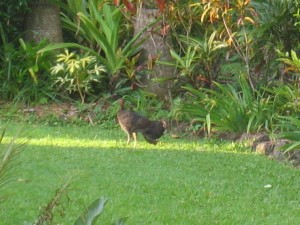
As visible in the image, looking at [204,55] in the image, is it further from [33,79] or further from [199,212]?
[199,212]

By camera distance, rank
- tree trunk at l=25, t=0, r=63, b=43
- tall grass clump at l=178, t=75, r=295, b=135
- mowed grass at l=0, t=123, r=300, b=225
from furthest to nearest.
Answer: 1. tree trunk at l=25, t=0, r=63, b=43
2. tall grass clump at l=178, t=75, r=295, b=135
3. mowed grass at l=0, t=123, r=300, b=225

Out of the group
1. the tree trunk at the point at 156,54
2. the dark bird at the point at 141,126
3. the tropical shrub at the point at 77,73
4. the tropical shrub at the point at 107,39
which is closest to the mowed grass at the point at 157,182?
the dark bird at the point at 141,126

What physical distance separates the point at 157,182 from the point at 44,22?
237 inches

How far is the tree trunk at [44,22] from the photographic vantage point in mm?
13531

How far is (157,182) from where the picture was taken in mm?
8164

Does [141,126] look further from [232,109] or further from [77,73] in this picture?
[77,73]

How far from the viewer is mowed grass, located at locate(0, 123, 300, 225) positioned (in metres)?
7.00

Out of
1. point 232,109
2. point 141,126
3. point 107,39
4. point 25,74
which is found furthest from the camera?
point 25,74

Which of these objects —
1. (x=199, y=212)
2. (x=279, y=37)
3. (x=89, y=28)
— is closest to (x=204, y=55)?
(x=279, y=37)

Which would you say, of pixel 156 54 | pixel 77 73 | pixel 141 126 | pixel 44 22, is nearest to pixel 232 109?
pixel 141 126

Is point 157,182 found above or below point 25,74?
above

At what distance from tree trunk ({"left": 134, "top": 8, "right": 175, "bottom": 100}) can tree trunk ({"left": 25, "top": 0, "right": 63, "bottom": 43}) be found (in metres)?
1.32

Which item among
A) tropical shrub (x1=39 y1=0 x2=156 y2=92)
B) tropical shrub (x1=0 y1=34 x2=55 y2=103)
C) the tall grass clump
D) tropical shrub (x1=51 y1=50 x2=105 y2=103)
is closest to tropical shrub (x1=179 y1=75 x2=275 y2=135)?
the tall grass clump

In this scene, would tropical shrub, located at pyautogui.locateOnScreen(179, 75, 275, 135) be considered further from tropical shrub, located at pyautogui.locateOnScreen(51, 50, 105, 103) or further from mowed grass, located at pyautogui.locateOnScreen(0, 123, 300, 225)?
tropical shrub, located at pyautogui.locateOnScreen(51, 50, 105, 103)
